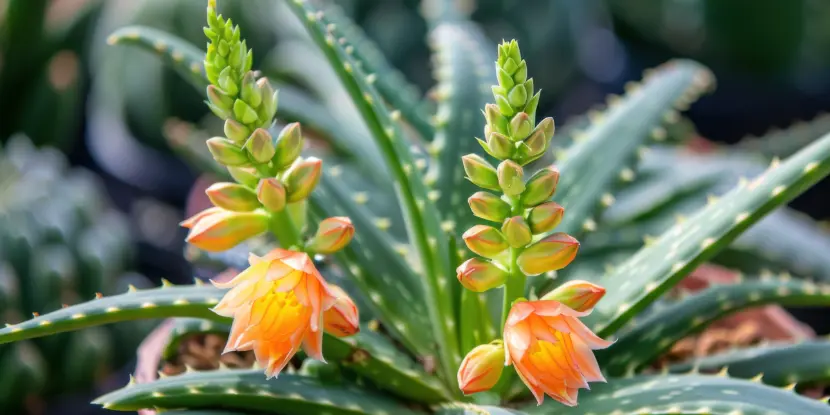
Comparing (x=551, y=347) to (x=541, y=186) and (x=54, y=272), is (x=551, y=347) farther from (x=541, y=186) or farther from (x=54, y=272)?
(x=54, y=272)

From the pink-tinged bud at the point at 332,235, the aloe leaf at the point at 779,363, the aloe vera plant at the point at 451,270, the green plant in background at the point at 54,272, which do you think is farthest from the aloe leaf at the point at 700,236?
the green plant in background at the point at 54,272

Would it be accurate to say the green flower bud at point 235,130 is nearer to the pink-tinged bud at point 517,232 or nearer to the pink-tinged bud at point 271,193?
the pink-tinged bud at point 271,193

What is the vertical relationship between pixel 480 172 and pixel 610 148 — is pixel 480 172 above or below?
below

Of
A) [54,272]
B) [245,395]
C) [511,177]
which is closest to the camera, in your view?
[511,177]

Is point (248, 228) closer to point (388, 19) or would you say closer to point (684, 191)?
point (684, 191)

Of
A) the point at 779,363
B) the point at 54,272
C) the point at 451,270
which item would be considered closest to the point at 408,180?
the point at 451,270

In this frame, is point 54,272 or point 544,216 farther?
point 54,272

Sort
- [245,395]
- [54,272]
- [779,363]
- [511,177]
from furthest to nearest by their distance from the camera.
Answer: [54,272] < [779,363] < [245,395] < [511,177]

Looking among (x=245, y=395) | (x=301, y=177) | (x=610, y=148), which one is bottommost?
(x=245, y=395)
